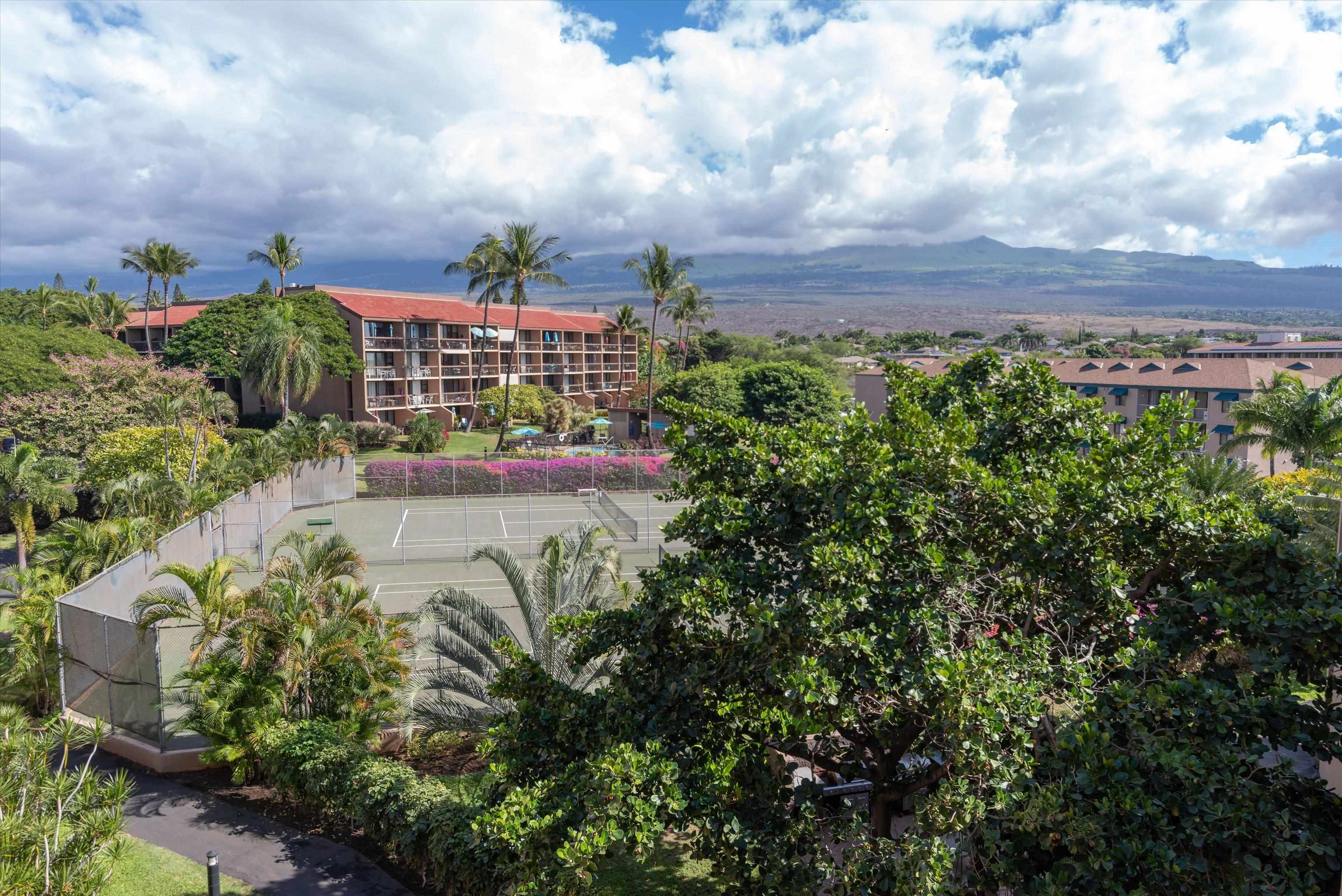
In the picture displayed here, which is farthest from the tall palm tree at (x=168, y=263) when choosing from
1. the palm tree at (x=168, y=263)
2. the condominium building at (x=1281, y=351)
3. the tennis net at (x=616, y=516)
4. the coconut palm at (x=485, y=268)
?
the condominium building at (x=1281, y=351)

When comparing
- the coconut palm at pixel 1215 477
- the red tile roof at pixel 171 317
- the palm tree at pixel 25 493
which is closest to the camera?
the coconut palm at pixel 1215 477

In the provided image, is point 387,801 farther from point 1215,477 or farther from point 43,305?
point 43,305

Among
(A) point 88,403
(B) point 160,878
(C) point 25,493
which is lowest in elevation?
(B) point 160,878

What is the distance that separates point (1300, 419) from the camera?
23688 mm

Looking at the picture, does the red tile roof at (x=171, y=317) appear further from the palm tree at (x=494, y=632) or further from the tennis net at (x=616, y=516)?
the palm tree at (x=494, y=632)

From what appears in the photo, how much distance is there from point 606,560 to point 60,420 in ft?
102

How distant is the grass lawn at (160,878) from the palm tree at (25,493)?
13322 mm

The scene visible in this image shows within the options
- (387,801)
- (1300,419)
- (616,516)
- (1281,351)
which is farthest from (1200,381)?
(387,801)

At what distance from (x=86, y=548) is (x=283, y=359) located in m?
29.0

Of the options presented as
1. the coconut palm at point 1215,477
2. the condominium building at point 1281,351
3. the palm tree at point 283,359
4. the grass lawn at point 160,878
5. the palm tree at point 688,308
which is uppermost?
the palm tree at point 688,308

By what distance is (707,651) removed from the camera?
326 inches

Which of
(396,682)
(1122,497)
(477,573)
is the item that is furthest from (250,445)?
(1122,497)

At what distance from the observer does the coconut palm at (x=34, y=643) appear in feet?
48.9

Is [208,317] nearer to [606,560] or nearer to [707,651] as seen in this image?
[606,560]
